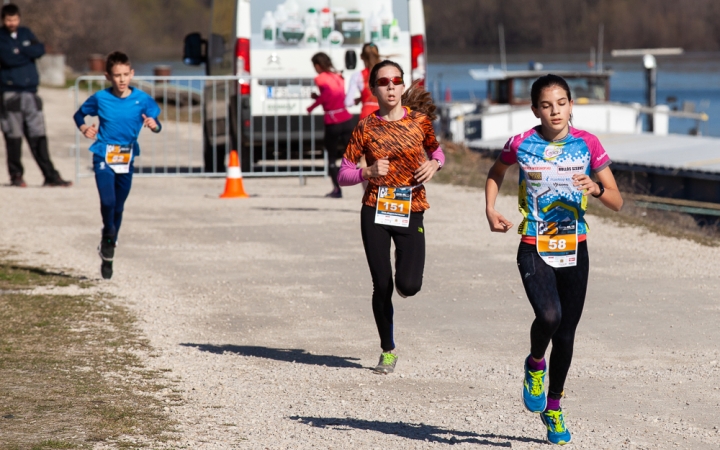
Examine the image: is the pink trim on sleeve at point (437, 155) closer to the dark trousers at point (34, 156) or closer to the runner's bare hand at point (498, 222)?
the runner's bare hand at point (498, 222)

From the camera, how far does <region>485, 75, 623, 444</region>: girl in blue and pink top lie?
5.23 meters

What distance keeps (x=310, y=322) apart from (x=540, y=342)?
3240 millimetres

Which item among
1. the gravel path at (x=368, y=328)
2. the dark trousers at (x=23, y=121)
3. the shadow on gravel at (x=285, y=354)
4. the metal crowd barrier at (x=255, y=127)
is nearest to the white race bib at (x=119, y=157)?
the gravel path at (x=368, y=328)

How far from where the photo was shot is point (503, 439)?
5.43 m

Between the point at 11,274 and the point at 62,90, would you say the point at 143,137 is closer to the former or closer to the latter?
the point at 11,274

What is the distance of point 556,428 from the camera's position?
528 centimetres

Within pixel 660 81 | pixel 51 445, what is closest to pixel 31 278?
pixel 51 445

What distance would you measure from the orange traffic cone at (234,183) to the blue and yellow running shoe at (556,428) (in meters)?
10.2

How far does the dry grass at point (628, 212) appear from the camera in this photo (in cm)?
1298

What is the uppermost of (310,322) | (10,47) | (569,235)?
(10,47)

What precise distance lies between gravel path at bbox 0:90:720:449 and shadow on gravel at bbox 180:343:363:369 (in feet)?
0.08

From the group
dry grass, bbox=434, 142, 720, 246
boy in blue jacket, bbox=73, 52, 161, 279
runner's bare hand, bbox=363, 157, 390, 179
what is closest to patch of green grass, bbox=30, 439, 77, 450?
runner's bare hand, bbox=363, 157, 390, 179

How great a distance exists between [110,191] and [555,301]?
16.8 ft

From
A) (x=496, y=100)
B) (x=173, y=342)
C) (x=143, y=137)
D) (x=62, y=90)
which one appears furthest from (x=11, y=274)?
(x=62, y=90)
